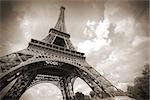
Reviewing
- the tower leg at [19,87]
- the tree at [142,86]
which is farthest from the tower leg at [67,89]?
the tree at [142,86]

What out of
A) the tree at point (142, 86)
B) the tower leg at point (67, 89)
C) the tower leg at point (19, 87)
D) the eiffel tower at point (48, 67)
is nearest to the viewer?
the eiffel tower at point (48, 67)

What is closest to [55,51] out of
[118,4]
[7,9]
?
[7,9]

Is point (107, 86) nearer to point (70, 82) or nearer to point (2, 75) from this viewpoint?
point (70, 82)

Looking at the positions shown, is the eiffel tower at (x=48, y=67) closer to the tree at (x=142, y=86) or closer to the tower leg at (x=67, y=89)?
the tower leg at (x=67, y=89)

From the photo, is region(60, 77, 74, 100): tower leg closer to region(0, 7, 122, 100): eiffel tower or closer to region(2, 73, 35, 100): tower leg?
region(0, 7, 122, 100): eiffel tower

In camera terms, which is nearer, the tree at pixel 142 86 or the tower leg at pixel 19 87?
the tree at pixel 142 86

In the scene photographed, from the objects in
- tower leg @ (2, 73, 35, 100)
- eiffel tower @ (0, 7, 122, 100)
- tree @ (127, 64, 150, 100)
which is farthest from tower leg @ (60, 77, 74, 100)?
tree @ (127, 64, 150, 100)

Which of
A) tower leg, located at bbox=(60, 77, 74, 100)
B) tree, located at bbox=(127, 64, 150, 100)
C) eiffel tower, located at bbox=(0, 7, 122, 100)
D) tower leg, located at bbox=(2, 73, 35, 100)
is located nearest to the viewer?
eiffel tower, located at bbox=(0, 7, 122, 100)

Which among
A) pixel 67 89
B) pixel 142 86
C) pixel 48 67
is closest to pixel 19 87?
pixel 48 67

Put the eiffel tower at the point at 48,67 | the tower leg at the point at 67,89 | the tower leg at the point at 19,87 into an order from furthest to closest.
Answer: the tower leg at the point at 67,89 < the tower leg at the point at 19,87 < the eiffel tower at the point at 48,67
